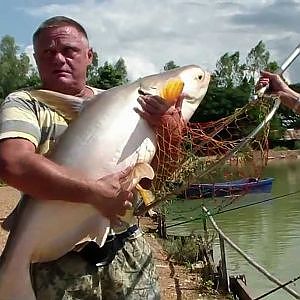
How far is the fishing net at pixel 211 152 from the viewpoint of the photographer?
298 centimetres

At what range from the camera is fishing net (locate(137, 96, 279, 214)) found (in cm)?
298

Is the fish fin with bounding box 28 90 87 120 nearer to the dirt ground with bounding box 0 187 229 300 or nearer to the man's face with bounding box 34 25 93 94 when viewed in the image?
the man's face with bounding box 34 25 93 94

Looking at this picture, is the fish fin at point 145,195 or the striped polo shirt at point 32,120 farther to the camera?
the fish fin at point 145,195

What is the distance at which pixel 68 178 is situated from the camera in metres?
2.60

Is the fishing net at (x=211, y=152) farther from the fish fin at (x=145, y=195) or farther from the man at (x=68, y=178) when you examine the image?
the man at (x=68, y=178)

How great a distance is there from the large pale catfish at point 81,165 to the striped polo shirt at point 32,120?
0.06 metres

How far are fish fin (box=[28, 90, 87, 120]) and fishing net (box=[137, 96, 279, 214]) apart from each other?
0.34m

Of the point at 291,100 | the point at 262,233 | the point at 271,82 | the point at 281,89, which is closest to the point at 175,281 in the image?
the point at 291,100

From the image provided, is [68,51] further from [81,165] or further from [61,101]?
[81,165]

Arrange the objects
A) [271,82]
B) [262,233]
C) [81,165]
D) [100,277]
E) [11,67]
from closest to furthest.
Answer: [81,165] → [100,277] → [271,82] → [262,233] → [11,67]

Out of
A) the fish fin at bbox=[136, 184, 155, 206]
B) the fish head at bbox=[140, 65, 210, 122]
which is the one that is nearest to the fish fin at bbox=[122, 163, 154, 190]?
the fish fin at bbox=[136, 184, 155, 206]

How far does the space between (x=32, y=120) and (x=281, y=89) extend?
1.74 meters

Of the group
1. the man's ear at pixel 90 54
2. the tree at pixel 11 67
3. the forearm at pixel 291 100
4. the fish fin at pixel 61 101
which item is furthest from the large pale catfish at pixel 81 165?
the tree at pixel 11 67

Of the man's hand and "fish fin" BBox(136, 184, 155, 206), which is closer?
"fish fin" BBox(136, 184, 155, 206)
